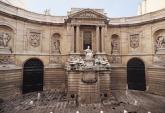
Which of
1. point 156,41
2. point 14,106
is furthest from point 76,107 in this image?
point 156,41

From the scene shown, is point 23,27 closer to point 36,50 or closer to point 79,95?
point 36,50

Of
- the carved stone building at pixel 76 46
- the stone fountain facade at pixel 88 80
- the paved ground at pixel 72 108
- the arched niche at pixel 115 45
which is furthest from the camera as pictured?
the arched niche at pixel 115 45

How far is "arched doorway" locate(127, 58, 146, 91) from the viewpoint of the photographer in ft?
60.9

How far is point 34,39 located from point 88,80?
9947mm

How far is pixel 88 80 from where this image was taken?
14.1m

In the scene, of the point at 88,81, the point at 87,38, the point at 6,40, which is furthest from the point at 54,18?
the point at 88,81

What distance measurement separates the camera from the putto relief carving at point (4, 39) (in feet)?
48.3

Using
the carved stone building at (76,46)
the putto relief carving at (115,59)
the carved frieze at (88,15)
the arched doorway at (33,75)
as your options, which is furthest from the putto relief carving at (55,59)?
the putto relief carving at (115,59)

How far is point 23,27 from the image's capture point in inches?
667

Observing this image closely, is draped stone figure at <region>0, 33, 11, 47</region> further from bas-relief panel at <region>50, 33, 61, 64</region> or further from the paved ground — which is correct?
the paved ground

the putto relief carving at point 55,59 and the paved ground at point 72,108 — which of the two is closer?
the paved ground at point 72,108

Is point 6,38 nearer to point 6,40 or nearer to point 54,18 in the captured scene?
point 6,40

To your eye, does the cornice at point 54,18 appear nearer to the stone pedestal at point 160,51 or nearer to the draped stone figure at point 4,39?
the draped stone figure at point 4,39

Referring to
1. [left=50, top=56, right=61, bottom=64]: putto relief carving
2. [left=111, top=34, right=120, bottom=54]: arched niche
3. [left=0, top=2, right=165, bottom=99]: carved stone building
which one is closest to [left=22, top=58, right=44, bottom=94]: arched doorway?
[left=0, top=2, right=165, bottom=99]: carved stone building
